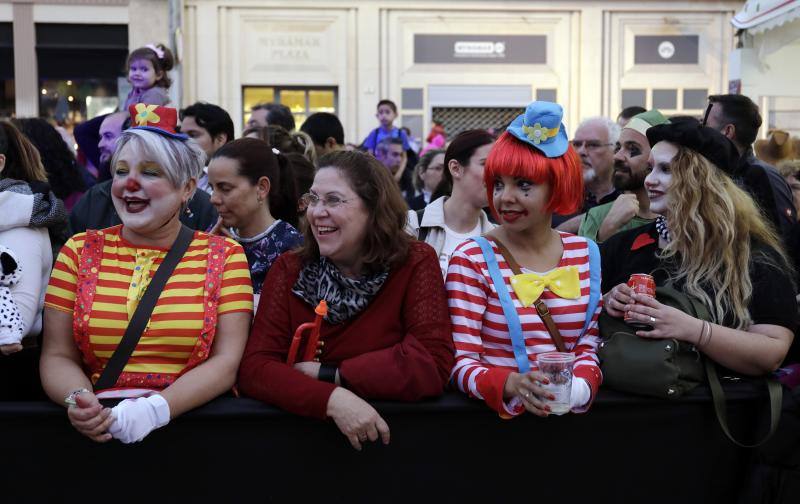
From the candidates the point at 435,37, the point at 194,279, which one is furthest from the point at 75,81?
the point at 194,279

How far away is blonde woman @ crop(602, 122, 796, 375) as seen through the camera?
112 inches

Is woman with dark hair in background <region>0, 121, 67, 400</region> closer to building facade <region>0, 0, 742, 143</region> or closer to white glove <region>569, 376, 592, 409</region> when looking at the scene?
white glove <region>569, 376, 592, 409</region>

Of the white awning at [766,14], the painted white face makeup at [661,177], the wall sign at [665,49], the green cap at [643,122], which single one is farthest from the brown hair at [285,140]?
the wall sign at [665,49]

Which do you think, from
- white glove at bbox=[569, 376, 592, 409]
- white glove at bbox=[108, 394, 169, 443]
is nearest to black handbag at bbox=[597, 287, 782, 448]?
white glove at bbox=[569, 376, 592, 409]

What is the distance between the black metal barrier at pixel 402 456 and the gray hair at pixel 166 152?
31.3 inches

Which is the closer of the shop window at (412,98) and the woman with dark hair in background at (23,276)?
the woman with dark hair in background at (23,276)

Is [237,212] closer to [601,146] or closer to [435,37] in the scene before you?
[601,146]

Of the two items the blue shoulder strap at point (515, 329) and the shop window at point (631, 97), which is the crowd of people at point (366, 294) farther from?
the shop window at point (631, 97)

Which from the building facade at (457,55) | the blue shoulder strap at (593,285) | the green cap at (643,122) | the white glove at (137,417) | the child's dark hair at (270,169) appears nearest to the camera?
the white glove at (137,417)

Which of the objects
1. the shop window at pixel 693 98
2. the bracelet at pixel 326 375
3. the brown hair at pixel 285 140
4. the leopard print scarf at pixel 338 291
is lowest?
the bracelet at pixel 326 375

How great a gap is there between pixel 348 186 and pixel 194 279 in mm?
596

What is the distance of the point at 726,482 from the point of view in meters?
2.88

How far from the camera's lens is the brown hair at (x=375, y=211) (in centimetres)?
292

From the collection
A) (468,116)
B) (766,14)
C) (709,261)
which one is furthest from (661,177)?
(468,116)
